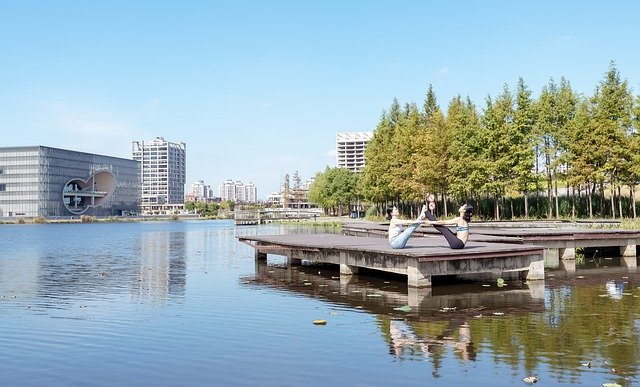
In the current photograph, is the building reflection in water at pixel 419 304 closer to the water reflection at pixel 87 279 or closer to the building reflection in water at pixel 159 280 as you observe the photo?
the building reflection in water at pixel 159 280

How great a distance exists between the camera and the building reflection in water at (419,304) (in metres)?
12.5

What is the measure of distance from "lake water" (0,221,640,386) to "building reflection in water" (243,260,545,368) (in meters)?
0.05

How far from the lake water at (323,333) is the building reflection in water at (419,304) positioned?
0.05 m

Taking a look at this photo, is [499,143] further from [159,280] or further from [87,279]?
[87,279]

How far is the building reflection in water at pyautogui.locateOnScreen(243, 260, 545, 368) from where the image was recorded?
12.5 metres

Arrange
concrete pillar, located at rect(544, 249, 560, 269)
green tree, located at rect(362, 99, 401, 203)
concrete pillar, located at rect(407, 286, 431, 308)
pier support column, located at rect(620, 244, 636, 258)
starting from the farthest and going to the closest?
green tree, located at rect(362, 99, 401, 203)
pier support column, located at rect(620, 244, 636, 258)
concrete pillar, located at rect(544, 249, 560, 269)
concrete pillar, located at rect(407, 286, 431, 308)

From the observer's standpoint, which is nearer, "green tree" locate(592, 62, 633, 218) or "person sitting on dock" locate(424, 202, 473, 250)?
A: "person sitting on dock" locate(424, 202, 473, 250)

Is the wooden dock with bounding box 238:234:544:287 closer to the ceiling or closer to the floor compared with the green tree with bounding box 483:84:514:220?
closer to the floor

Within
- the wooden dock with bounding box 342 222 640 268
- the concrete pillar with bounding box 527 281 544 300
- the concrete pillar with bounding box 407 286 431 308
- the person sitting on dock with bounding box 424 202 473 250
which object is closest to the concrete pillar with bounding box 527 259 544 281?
the concrete pillar with bounding box 527 281 544 300

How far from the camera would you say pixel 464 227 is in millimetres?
21047

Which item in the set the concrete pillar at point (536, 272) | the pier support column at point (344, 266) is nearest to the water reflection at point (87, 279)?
the pier support column at point (344, 266)

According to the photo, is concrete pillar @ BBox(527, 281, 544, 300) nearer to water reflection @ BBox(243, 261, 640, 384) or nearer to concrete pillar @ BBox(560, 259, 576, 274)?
water reflection @ BBox(243, 261, 640, 384)

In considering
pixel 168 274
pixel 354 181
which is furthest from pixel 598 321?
pixel 354 181

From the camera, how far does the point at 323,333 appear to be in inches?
547
